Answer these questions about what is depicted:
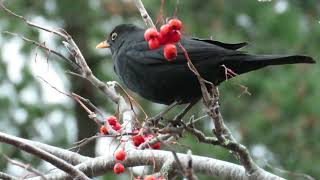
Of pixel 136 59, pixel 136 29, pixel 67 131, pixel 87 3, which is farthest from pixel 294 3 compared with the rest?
pixel 136 59

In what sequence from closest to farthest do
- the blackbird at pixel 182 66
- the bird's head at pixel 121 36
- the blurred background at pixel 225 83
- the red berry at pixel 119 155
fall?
the red berry at pixel 119 155 → the blackbird at pixel 182 66 → the bird's head at pixel 121 36 → the blurred background at pixel 225 83

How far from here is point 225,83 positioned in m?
8.12

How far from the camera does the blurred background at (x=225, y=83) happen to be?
8094mm

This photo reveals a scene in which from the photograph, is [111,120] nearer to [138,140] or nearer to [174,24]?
[138,140]

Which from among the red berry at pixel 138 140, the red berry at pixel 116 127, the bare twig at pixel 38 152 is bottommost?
the bare twig at pixel 38 152

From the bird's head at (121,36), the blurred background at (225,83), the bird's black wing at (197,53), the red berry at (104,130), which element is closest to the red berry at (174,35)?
the red berry at (104,130)

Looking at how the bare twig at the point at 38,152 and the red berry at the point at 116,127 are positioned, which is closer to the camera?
the bare twig at the point at 38,152

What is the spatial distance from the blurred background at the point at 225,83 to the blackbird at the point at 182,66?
2.74 meters

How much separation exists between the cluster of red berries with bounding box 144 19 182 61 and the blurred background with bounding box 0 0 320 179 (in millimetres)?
4052

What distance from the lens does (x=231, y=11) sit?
353 inches

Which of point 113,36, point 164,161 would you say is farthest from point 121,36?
point 164,161

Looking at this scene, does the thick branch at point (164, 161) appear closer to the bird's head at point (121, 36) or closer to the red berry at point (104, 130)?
the red berry at point (104, 130)

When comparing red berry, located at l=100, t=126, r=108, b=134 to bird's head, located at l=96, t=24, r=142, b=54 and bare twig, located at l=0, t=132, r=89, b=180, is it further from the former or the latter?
bird's head, located at l=96, t=24, r=142, b=54

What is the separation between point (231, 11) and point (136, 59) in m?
4.45
